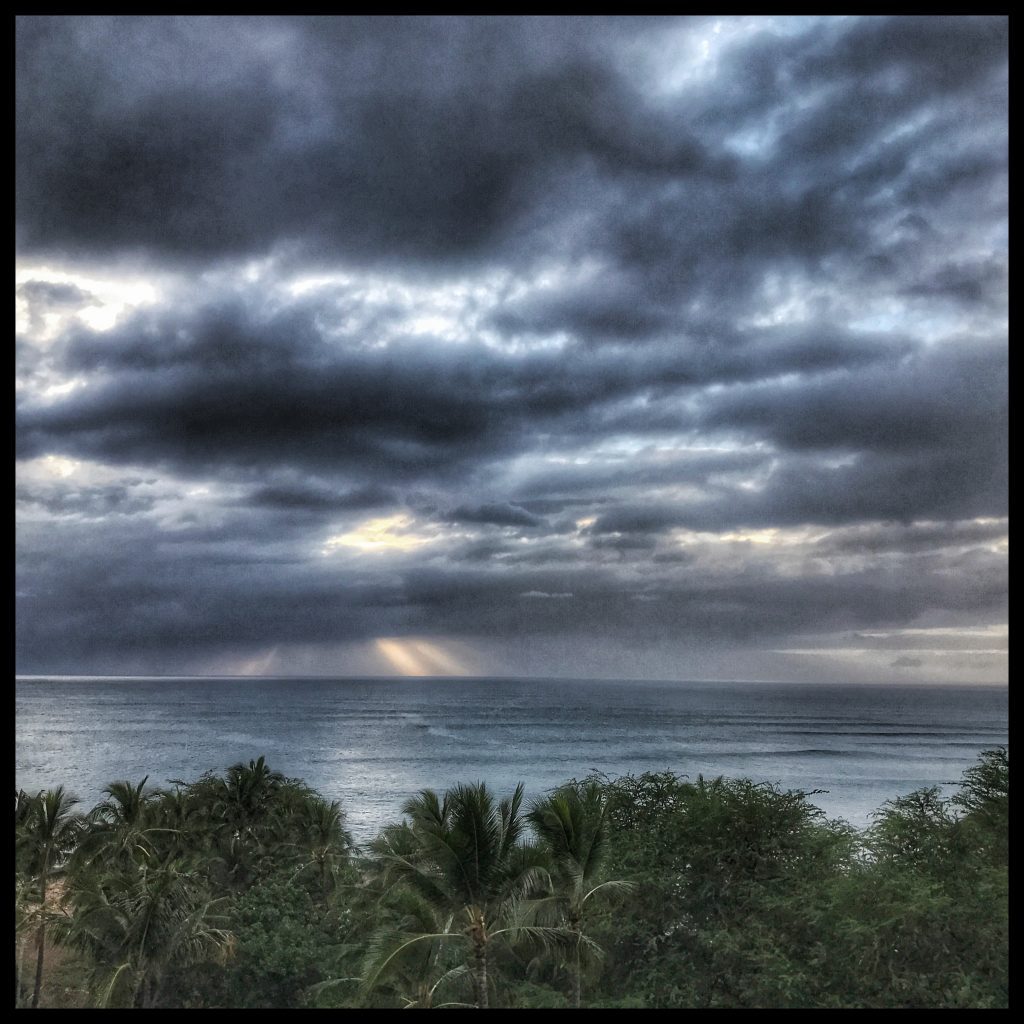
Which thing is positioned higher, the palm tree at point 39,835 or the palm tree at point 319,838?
the palm tree at point 39,835

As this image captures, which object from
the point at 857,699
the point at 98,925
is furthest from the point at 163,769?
the point at 857,699

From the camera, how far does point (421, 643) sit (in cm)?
9438

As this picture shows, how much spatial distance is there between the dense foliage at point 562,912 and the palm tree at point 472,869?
25 millimetres

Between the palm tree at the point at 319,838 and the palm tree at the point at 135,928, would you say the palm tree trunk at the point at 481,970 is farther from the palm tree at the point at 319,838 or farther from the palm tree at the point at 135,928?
the palm tree at the point at 319,838

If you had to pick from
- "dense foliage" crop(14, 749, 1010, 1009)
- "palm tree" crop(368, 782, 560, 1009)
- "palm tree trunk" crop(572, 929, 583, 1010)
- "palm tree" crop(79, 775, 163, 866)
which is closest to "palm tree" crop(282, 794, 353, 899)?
"dense foliage" crop(14, 749, 1010, 1009)

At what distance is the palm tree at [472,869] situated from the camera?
895 cm

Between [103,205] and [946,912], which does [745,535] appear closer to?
[946,912]

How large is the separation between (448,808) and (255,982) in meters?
6.74

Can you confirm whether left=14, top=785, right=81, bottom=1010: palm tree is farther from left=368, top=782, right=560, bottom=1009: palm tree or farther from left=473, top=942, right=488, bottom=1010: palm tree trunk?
left=473, top=942, right=488, bottom=1010: palm tree trunk

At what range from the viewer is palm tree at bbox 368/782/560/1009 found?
8945mm

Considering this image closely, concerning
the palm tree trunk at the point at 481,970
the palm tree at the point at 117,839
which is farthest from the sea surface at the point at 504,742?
the palm tree trunk at the point at 481,970

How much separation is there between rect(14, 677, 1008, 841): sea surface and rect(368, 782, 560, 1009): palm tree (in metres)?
25.5

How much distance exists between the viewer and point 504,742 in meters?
55.5

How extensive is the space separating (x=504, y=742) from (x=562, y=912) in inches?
1839
